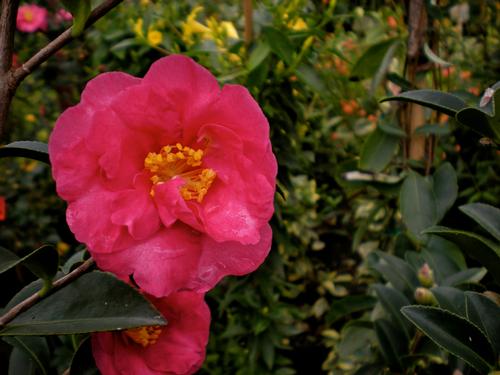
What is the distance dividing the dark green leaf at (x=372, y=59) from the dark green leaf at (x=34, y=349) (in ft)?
3.29

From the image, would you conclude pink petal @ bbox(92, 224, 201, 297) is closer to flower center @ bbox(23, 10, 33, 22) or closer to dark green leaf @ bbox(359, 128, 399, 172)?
dark green leaf @ bbox(359, 128, 399, 172)

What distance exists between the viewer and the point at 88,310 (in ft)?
2.06

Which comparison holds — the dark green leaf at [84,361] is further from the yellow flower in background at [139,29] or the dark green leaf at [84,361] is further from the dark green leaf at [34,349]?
the yellow flower in background at [139,29]

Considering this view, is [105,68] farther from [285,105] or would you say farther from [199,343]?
[199,343]

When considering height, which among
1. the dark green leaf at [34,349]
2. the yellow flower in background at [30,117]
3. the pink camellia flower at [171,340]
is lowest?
the yellow flower in background at [30,117]

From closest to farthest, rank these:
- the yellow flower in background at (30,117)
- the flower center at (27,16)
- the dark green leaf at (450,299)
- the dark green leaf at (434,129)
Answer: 1. the dark green leaf at (450,299)
2. the dark green leaf at (434,129)
3. the flower center at (27,16)
4. the yellow flower in background at (30,117)

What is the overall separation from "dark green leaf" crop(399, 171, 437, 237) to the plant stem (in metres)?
0.82

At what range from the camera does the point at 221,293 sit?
184 cm

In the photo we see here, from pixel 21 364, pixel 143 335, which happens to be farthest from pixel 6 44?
pixel 21 364

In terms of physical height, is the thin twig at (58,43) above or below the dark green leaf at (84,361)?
above

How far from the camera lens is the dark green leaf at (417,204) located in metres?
1.27

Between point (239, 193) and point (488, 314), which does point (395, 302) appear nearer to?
point (488, 314)

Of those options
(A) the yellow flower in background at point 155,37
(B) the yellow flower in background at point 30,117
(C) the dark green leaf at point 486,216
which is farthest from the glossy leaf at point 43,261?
(B) the yellow flower in background at point 30,117

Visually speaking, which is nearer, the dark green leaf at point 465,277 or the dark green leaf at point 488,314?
the dark green leaf at point 488,314
